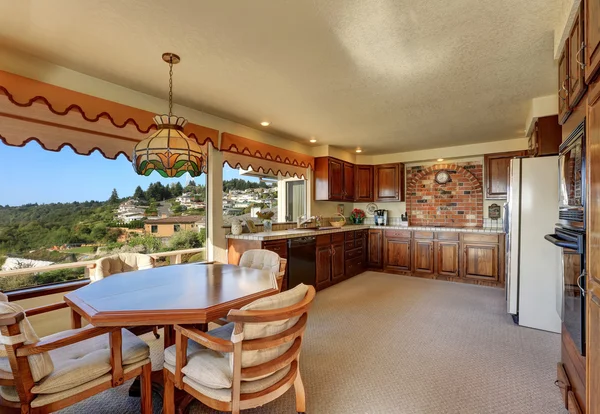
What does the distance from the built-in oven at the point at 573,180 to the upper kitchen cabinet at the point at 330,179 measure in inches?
135

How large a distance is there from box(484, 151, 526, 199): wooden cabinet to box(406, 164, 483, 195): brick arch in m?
0.36

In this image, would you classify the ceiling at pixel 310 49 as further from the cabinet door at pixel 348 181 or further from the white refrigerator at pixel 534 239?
the cabinet door at pixel 348 181

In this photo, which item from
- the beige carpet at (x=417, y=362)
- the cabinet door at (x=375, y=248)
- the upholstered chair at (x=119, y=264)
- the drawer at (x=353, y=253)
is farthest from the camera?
the cabinet door at (x=375, y=248)

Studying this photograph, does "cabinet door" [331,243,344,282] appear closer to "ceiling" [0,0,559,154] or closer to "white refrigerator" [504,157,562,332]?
"ceiling" [0,0,559,154]

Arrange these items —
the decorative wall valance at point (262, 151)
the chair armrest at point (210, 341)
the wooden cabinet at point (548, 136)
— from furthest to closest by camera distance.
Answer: the decorative wall valance at point (262, 151) → the wooden cabinet at point (548, 136) → the chair armrest at point (210, 341)

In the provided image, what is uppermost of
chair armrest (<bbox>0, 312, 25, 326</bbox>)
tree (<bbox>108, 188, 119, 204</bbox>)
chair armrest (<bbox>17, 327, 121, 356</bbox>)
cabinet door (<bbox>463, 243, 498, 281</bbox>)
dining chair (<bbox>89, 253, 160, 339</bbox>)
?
tree (<bbox>108, 188, 119, 204</bbox>)

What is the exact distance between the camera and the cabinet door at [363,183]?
5.88 metres

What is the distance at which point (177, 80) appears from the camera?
2596 mm

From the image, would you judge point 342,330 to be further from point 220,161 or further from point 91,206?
point 91,206

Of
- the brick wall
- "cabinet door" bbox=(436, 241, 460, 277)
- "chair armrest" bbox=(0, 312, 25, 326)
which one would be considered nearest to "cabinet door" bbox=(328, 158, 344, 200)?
the brick wall

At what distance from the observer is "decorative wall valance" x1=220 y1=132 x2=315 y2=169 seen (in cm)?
369

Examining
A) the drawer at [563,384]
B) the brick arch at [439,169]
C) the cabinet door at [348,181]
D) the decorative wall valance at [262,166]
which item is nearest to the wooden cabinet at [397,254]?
the cabinet door at [348,181]

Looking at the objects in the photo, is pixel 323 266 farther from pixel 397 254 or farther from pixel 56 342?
Result: pixel 56 342

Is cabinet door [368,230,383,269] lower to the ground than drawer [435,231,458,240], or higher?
lower
